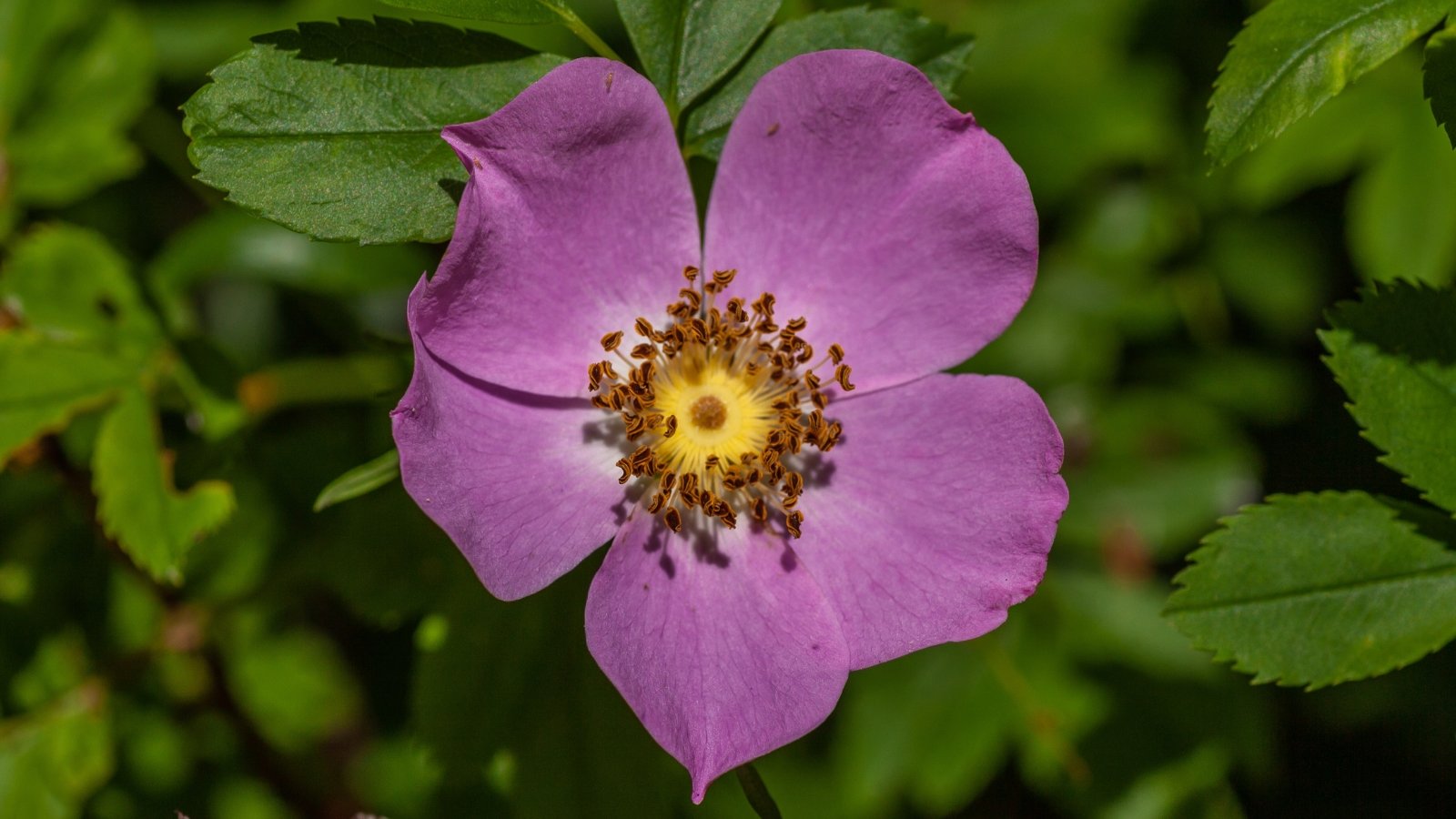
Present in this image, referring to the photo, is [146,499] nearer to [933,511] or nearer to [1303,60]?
[933,511]

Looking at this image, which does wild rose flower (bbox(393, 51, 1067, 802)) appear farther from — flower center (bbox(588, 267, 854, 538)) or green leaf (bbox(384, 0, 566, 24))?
green leaf (bbox(384, 0, 566, 24))

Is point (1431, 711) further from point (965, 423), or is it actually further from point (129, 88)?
point (129, 88)

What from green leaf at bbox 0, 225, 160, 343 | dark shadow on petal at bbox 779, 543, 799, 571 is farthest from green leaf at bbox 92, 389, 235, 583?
dark shadow on petal at bbox 779, 543, 799, 571

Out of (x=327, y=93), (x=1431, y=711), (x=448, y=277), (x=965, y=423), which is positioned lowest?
(x=1431, y=711)

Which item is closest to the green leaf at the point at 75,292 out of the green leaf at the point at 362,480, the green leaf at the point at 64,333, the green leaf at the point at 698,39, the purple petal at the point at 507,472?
the green leaf at the point at 64,333

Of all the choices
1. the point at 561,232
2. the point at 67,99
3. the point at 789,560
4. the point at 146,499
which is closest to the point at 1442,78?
the point at 789,560

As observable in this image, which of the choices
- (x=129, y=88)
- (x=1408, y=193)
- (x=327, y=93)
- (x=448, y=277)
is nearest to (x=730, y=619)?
(x=448, y=277)

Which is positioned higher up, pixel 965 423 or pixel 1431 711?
pixel 965 423
